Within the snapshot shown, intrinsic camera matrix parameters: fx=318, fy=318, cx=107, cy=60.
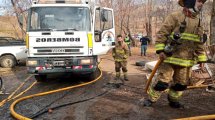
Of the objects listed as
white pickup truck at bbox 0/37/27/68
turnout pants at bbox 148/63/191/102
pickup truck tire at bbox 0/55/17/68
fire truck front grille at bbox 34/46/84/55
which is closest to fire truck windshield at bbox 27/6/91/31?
fire truck front grille at bbox 34/46/84/55

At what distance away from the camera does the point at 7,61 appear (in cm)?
1534

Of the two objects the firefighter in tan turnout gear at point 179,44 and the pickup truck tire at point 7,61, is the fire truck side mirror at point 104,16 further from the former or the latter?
the pickup truck tire at point 7,61

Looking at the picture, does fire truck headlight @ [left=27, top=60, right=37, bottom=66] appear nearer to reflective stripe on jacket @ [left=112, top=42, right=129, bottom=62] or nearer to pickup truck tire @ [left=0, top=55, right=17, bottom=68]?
reflective stripe on jacket @ [left=112, top=42, right=129, bottom=62]

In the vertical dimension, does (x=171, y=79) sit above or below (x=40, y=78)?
above

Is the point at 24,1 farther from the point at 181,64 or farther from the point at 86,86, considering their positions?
the point at 181,64

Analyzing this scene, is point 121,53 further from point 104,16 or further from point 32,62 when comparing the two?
point 32,62

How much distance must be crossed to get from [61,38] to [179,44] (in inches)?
179

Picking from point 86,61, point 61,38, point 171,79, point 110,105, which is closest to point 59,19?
point 61,38

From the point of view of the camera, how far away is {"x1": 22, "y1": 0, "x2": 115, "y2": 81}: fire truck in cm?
953

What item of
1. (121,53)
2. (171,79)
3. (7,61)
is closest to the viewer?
(171,79)

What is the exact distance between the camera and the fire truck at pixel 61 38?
9531mm

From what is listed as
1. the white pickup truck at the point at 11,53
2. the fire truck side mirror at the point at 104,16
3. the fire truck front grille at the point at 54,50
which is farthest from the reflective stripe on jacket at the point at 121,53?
the white pickup truck at the point at 11,53

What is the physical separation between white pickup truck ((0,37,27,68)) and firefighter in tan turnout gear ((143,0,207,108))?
10701 mm

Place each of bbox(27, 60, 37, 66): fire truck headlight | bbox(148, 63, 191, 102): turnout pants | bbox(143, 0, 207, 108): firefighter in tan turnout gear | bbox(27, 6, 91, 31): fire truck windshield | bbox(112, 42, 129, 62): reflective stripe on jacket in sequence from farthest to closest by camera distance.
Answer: bbox(112, 42, 129, 62): reflective stripe on jacket < bbox(27, 6, 91, 31): fire truck windshield < bbox(27, 60, 37, 66): fire truck headlight < bbox(148, 63, 191, 102): turnout pants < bbox(143, 0, 207, 108): firefighter in tan turnout gear
